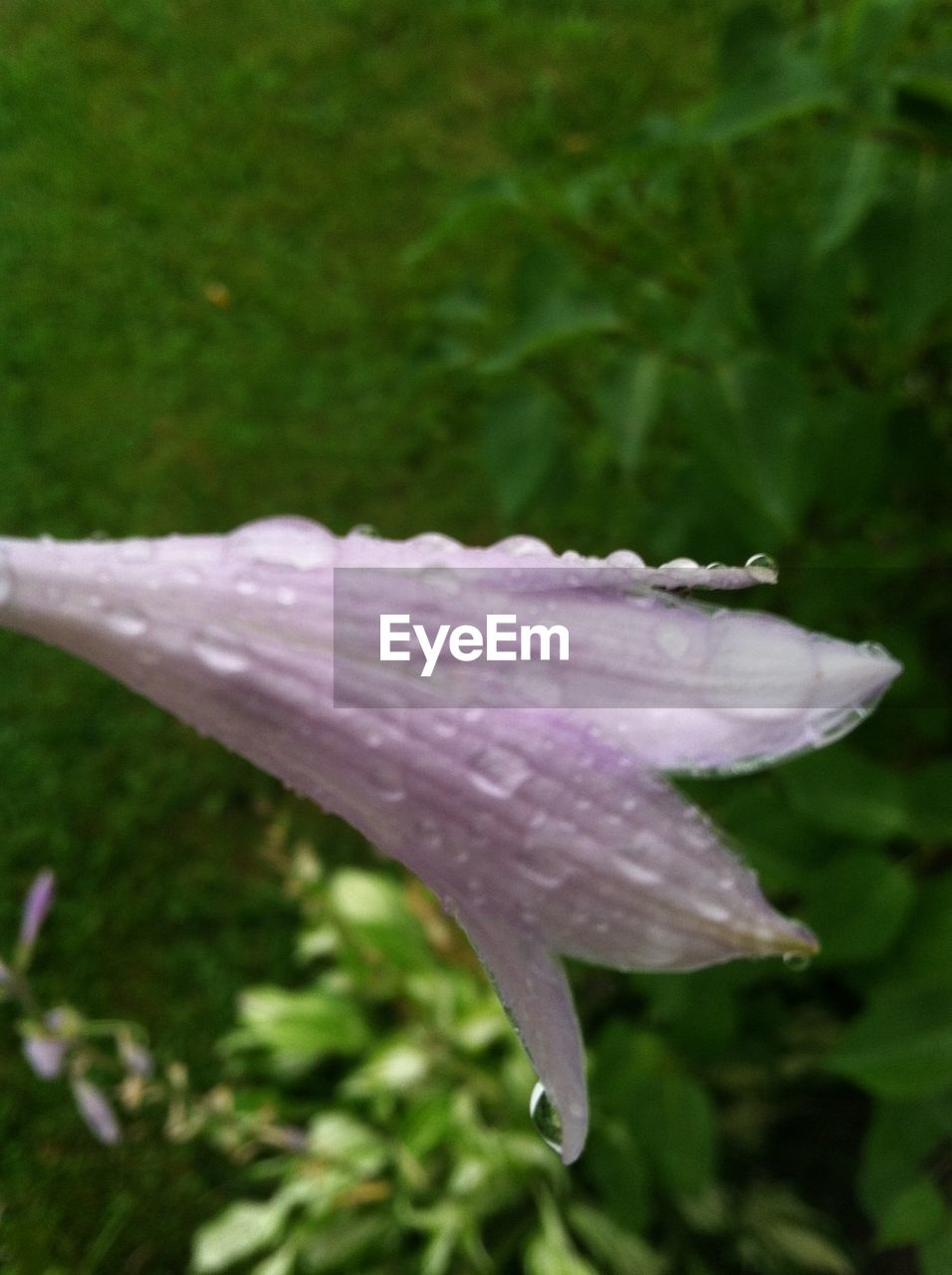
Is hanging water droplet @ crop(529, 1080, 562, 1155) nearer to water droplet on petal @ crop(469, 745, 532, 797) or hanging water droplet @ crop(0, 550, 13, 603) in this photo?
water droplet on petal @ crop(469, 745, 532, 797)

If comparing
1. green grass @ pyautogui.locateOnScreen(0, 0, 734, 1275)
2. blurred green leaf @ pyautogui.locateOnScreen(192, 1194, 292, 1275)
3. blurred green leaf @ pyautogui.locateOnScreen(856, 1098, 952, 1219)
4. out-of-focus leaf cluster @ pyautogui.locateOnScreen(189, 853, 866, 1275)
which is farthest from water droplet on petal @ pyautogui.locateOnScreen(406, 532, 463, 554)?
green grass @ pyautogui.locateOnScreen(0, 0, 734, 1275)

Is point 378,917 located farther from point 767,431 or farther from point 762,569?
point 762,569

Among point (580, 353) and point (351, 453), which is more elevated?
point (580, 353)

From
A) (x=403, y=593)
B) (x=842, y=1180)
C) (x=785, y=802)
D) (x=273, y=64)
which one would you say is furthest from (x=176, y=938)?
(x=273, y=64)

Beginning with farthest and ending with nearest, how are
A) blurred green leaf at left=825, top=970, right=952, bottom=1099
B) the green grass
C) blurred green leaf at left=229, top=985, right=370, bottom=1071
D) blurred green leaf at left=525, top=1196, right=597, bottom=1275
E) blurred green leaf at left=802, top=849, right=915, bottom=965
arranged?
the green grass
blurred green leaf at left=229, top=985, right=370, bottom=1071
blurred green leaf at left=525, top=1196, right=597, bottom=1275
blurred green leaf at left=802, top=849, right=915, bottom=965
blurred green leaf at left=825, top=970, right=952, bottom=1099

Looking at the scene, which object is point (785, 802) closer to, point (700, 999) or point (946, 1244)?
point (700, 999)

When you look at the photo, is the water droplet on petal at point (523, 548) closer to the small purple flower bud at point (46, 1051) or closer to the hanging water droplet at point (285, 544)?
the hanging water droplet at point (285, 544)

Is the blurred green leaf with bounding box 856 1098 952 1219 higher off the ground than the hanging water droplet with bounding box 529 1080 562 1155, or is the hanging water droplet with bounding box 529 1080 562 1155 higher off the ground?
the hanging water droplet with bounding box 529 1080 562 1155

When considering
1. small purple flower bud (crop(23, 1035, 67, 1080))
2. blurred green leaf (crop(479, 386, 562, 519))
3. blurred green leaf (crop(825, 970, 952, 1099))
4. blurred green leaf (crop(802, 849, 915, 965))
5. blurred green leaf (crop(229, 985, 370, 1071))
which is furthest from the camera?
blurred green leaf (crop(229, 985, 370, 1071))
